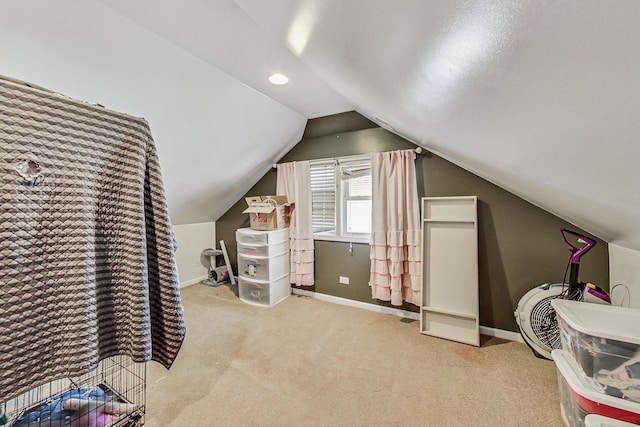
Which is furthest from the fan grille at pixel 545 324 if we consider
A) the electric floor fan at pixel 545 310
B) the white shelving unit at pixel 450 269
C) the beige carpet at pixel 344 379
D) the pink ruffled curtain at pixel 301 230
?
the pink ruffled curtain at pixel 301 230

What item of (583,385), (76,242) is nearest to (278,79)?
(76,242)

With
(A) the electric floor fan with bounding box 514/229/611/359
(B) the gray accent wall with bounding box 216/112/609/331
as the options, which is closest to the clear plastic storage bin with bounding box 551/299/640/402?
(A) the electric floor fan with bounding box 514/229/611/359

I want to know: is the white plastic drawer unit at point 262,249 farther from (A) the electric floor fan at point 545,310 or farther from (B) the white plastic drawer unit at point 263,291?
(A) the electric floor fan at point 545,310

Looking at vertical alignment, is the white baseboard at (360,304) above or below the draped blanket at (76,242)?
below

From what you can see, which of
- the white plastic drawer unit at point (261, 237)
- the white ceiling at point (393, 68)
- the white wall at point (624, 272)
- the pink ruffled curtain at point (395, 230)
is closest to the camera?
the white ceiling at point (393, 68)

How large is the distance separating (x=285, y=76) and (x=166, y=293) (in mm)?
1995

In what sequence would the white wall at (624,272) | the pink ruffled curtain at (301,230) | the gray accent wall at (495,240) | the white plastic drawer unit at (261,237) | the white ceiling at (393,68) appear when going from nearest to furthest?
the white ceiling at (393,68), the white wall at (624,272), the gray accent wall at (495,240), the white plastic drawer unit at (261,237), the pink ruffled curtain at (301,230)

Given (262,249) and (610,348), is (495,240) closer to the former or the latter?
(610,348)

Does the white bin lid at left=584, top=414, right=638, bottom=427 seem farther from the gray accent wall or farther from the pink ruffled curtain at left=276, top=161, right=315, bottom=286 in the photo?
the pink ruffled curtain at left=276, top=161, right=315, bottom=286

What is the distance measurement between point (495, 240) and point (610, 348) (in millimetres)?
1396

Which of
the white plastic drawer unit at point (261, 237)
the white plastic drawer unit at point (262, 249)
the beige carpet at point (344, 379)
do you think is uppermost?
the white plastic drawer unit at point (261, 237)

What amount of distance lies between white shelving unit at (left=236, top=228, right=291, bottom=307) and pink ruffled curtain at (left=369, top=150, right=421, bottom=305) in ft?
3.94

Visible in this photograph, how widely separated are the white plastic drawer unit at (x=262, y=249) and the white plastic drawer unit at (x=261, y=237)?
1.5 inches

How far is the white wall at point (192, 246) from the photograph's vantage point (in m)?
4.00
